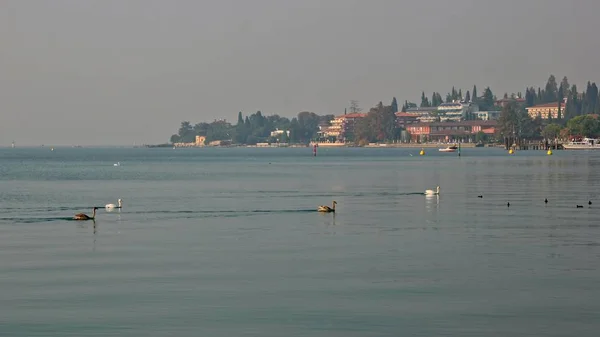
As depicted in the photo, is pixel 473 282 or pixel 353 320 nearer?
pixel 353 320

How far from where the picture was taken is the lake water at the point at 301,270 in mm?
30750

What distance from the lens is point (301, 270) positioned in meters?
40.7

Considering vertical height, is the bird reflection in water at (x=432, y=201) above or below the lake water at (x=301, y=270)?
below

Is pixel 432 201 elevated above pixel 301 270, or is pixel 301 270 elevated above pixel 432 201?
pixel 301 270

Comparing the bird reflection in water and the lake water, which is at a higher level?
the lake water

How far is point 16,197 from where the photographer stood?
87812 mm

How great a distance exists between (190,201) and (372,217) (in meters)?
21.1

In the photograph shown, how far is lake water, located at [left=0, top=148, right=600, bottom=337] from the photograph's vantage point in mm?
30750

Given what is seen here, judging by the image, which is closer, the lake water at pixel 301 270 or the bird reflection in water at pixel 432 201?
the lake water at pixel 301 270

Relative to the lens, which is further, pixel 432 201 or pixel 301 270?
pixel 432 201

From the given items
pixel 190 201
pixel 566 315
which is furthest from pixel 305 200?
pixel 566 315

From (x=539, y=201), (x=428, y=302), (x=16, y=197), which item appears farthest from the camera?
(x=16, y=197)

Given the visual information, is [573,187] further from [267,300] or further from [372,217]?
[267,300]

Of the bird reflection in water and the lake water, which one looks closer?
the lake water
